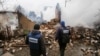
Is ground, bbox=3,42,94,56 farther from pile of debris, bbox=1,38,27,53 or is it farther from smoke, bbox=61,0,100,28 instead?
smoke, bbox=61,0,100,28

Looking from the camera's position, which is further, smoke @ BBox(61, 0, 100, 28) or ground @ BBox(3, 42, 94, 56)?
smoke @ BBox(61, 0, 100, 28)

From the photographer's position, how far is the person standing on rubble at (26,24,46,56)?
845cm

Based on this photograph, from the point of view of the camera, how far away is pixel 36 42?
852 centimetres

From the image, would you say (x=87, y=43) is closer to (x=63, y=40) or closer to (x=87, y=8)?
(x=87, y=8)

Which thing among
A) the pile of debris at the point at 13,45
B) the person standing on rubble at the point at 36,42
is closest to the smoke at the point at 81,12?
the pile of debris at the point at 13,45

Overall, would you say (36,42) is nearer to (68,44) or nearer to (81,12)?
(68,44)

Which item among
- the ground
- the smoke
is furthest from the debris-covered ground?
the smoke

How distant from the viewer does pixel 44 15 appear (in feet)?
41.1

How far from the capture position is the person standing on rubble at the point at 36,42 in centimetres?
845

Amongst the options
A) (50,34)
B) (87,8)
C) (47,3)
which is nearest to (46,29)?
(50,34)

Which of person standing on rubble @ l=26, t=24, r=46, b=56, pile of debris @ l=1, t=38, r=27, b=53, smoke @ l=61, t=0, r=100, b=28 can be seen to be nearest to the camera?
person standing on rubble @ l=26, t=24, r=46, b=56

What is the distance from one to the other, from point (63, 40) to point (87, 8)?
324cm

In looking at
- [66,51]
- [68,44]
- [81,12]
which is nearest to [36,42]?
[66,51]

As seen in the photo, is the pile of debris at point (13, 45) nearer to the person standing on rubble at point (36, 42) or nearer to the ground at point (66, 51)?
the ground at point (66, 51)
